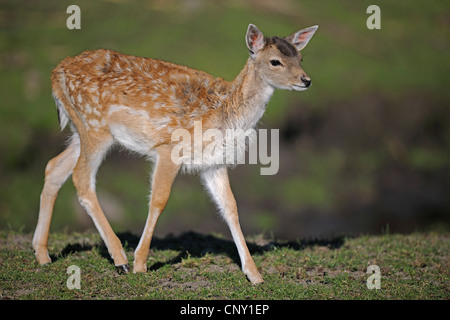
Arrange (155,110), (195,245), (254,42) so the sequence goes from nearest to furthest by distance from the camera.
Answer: (155,110)
(254,42)
(195,245)

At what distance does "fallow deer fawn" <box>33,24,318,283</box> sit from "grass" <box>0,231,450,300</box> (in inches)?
14.6

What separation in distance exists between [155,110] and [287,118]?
10.6 meters

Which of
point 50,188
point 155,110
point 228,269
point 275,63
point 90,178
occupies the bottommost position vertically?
point 228,269

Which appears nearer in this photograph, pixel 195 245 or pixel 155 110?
pixel 155 110

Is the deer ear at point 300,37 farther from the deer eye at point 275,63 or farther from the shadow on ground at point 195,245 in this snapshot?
the shadow on ground at point 195,245

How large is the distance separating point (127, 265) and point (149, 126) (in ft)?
5.79

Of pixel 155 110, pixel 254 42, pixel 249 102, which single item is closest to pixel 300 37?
pixel 254 42

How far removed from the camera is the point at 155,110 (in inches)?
294

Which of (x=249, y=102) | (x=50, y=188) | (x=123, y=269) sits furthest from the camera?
(x=50, y=188)

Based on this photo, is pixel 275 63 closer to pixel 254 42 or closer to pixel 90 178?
pixel 254 42

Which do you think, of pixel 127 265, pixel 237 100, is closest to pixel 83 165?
pixel 127 265

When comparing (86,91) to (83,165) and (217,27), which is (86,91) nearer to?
(83,165)

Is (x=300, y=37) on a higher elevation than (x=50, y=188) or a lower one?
higher

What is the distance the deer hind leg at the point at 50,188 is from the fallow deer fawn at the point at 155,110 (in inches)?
0.5
